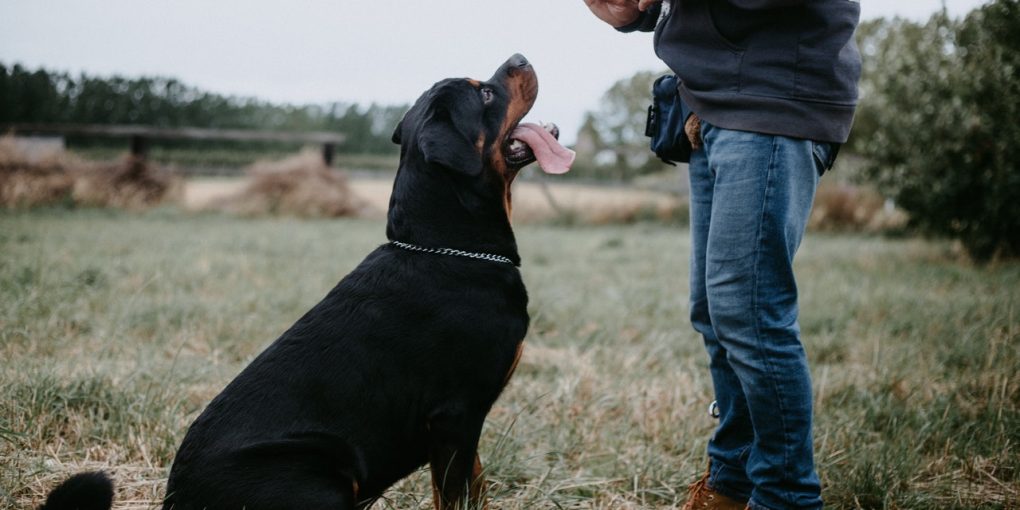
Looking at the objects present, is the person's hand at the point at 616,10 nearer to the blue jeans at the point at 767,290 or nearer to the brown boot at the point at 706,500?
the blue jeans at the point at 767,290

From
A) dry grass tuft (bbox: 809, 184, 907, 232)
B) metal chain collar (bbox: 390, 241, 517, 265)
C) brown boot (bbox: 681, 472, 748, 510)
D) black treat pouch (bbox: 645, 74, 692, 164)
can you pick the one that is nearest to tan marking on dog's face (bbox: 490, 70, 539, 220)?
metal chain collar (bbox: 390, 241, 517, 265)

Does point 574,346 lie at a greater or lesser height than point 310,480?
lesser

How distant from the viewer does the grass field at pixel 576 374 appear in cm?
266

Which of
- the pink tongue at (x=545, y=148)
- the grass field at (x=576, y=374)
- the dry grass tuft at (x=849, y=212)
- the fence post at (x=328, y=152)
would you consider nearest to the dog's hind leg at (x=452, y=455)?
the grass field at (x=576, y=374)

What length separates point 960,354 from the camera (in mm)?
4246

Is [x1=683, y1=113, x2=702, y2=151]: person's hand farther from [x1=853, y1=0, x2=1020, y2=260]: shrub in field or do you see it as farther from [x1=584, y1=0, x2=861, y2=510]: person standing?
[x1=853, y1=0, x2=1020, y2=260]: shrub in field

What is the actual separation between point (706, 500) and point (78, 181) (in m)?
13.0

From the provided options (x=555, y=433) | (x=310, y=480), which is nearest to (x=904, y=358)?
(x=555, y=433)

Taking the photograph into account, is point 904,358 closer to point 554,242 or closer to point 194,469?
point 194,469

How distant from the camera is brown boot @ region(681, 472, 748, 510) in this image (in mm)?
2402

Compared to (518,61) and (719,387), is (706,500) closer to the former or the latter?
(719,387)

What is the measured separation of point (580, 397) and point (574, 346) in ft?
3.29

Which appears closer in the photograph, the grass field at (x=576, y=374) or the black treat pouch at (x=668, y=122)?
the black treat pouch at (x=668, y=122)

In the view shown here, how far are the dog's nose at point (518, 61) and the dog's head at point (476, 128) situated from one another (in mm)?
15
